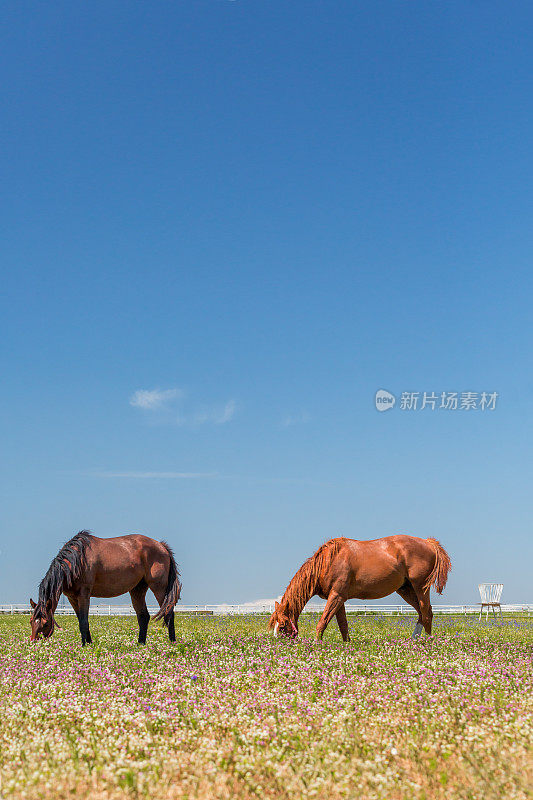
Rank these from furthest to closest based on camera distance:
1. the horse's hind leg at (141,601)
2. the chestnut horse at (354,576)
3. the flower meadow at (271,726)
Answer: the horse's hind leg at (141,601)
the chestnut horse at (354,576)
the flower meadow at (271,726)

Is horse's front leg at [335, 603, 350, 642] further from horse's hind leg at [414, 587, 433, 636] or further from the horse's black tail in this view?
the horse's black tail

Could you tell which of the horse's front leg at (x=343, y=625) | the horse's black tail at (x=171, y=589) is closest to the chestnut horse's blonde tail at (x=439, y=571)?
the horse's front leg at (x=343, y=625)

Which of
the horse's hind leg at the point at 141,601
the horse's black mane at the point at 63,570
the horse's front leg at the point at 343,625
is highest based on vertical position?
the horse's black mane at the point at 63,570

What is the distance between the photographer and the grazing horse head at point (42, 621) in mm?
17094

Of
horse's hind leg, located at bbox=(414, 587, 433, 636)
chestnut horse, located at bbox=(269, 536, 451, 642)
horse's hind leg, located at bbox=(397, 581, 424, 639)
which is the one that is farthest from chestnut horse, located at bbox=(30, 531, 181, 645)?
horse's hind leg, located at bbox=(414, 587, 433, 636)

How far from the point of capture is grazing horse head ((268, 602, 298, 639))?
16406 mm

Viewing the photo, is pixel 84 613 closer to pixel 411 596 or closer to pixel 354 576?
pixel 354 576

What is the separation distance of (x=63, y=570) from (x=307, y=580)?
626 cm

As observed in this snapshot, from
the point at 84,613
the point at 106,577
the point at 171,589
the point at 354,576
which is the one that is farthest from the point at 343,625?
the point at 84,613

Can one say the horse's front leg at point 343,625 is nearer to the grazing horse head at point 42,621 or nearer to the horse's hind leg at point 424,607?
the horse's hind leg at point 424,607

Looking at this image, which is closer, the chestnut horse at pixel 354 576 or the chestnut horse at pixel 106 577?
the chestnut horse at pixel 354 576

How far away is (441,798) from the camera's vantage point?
594 centimetres

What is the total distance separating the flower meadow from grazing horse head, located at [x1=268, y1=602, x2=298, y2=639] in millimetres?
2721

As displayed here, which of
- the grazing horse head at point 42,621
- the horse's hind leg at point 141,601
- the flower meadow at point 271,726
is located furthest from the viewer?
the horse's hind leg at point 141,601
